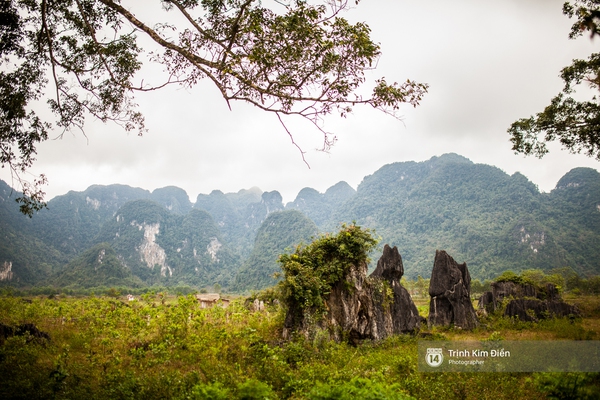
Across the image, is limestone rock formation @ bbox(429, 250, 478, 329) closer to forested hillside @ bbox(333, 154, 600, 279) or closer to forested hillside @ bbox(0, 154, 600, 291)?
forested hillside @ bbox(0, 154, 600, 291)

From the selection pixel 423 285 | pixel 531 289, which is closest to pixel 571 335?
pixel 531 289

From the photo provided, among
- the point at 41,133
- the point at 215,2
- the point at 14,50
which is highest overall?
the point at 215,2

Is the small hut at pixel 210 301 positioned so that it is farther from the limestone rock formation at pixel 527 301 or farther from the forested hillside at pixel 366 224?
the forested hillside at pixel 366 224

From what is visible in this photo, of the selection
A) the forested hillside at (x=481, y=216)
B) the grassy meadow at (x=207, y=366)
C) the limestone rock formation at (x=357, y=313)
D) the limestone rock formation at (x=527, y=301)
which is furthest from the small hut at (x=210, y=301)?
the forested hillside at (x=481, y=216)

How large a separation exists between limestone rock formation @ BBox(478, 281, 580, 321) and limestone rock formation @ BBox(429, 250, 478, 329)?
6.65 ft

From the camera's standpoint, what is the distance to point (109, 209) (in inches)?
7062

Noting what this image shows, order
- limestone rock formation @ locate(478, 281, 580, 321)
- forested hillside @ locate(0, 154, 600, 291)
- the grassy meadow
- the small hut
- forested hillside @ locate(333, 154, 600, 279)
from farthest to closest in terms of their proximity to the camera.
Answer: forested hillside @ locate(0, 154, 600, 291) → forested hillside @ locate(333, 154, 600, 279) → limestone rock formation @ locate(478, 281, 580, 321) → the small hut → the grassy meadow

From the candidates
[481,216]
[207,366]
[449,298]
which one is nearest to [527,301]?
[449,298]

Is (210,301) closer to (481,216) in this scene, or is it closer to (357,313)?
(357,313)

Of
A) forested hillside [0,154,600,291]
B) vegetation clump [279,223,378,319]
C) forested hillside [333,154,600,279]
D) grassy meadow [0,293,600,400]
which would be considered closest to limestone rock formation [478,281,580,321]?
grassy meadow [0,293,600,400]

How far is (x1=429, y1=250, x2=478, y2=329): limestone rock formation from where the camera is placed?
1418 centimetres

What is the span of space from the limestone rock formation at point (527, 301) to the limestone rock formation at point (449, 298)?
6.65ft

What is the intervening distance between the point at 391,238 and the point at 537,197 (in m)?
54.2

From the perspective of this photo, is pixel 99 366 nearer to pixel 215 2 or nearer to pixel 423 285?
pixel 215 2
